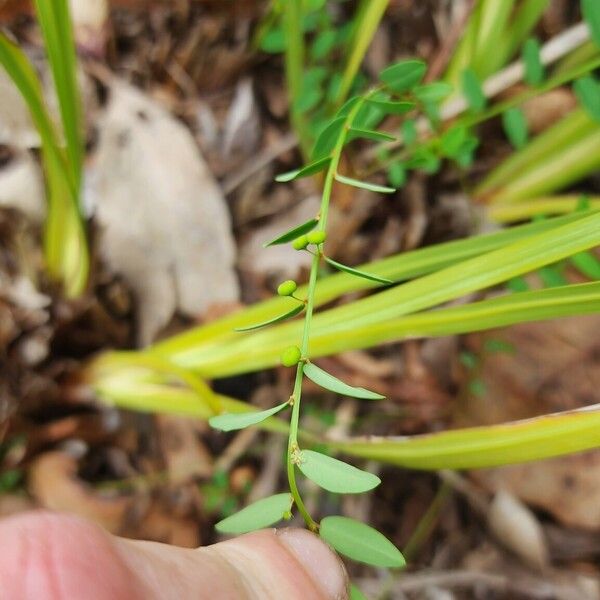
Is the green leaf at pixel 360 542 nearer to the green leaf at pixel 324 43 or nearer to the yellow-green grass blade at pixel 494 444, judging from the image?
the yellow-green grass blade at pixel 494 444

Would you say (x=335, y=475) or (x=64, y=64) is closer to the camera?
(x=335, y=475)

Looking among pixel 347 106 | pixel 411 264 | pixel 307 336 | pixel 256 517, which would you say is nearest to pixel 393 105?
pixel 347 106

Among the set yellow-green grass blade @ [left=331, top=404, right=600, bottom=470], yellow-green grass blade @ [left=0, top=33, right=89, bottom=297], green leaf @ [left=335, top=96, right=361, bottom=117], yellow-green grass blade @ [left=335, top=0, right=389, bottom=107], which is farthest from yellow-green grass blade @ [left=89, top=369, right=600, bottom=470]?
yellow-green grass blade @ [left=335, top=0, right=389, bottom=107]

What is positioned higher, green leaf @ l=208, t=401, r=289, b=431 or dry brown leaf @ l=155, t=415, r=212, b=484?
green leaf @ l=208, t=401, r=289, b=431

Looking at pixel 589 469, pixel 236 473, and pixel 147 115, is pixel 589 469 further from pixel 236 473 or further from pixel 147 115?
pixel 147 115

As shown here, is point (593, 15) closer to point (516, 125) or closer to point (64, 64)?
point (516, 125)

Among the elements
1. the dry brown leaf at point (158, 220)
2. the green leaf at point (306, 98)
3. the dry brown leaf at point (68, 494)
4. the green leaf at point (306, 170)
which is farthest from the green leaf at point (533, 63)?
the dry brown leaf at point (68, 494)

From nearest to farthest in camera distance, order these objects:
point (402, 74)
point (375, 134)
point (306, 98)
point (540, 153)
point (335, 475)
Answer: point (335, 475), point (375, 134), point (402, 74), point (306, 98), point (540, 153)

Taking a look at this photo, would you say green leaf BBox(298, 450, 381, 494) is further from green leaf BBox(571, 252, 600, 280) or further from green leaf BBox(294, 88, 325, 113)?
green leaf BBox(294, 88, 325, 113)
